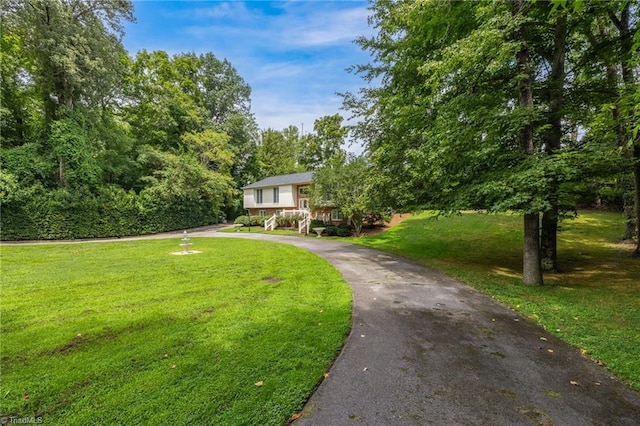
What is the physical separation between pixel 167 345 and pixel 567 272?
1147 cm

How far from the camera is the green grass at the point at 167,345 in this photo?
9.18 feet

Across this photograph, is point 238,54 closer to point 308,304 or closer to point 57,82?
point 308,304

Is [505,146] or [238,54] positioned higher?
[238,54]

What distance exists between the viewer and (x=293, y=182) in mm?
28781

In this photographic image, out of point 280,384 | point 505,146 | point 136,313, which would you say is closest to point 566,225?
point 505,146

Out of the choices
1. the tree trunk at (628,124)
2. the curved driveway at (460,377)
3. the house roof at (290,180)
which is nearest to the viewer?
the curved driveway at (460,377)

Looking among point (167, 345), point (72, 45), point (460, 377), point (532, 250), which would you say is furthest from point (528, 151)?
point (72, 45)

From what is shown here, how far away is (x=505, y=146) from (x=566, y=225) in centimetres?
1266

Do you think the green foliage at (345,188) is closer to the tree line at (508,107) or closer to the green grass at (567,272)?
the green grass at (567,272)

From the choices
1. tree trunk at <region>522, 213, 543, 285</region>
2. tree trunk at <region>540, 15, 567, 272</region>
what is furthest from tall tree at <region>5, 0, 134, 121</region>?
tree trunk at <region>522, 213, 543, 285</region>

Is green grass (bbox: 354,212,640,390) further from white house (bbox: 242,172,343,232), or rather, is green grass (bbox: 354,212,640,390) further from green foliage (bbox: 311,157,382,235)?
white house (bbox: 242,172,343,232)

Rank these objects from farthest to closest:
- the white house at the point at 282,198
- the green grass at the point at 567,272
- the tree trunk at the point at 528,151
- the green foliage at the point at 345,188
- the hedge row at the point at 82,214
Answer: the white house at the point at 282,198, the green foliage at the point at 345,188, the hedge row at the point at 82,214, the tree trunk at the point at 528,151, the green grass at the point at 567,272

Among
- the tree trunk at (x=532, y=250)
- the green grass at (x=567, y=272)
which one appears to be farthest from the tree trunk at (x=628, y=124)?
the tree trunk at (x=532, y=250)

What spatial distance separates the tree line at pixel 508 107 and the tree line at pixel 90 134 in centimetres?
1050
